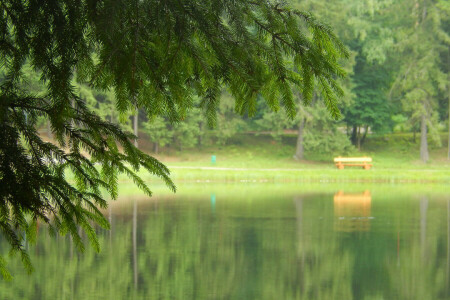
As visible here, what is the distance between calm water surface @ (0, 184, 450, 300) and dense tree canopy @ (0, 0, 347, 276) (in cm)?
716

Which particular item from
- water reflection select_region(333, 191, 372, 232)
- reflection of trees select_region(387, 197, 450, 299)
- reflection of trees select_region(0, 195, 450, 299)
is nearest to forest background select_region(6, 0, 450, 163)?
water reflection select_region(333, 191, 372, 232)

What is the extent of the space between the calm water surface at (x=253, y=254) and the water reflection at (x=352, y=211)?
3cm

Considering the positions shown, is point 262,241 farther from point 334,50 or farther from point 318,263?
point 334,50

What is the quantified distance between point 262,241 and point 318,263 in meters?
2.23

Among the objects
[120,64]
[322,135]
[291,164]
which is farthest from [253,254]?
[322,135]

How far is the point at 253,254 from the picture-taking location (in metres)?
14.3

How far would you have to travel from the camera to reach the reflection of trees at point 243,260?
11.4 metres

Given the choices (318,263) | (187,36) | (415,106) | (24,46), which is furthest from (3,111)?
(415,106)

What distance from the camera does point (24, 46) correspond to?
3846mm

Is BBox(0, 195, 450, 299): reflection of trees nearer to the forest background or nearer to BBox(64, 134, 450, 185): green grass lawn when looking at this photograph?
BBox(64, 134, 450, 185): green grass lawn

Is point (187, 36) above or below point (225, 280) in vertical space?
above

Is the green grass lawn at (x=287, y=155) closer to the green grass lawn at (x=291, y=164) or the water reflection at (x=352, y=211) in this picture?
the green grass lawn at (x=291, y=164)

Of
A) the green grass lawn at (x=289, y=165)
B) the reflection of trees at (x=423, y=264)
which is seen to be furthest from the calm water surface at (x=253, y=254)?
the green grass lawn at (x=289, y=165)

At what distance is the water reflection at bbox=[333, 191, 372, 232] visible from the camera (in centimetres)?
1798
